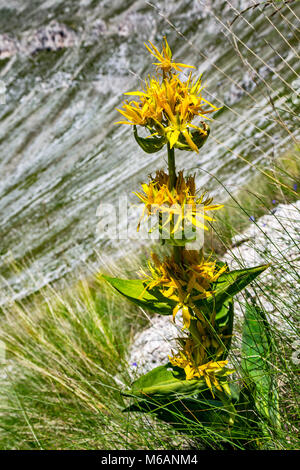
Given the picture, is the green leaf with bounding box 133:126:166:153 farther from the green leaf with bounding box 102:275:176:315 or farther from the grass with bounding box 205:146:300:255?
the green leaf with bounding box 102:275:176:315

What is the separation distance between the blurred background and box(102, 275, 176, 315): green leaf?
734cm

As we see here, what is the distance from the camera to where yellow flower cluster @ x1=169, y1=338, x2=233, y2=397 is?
82.3 inches

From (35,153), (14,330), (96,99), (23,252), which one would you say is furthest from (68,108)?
(14,330)

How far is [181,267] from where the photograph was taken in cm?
202

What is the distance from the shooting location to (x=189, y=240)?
182 cm

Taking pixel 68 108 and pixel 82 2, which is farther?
pixel 82 2

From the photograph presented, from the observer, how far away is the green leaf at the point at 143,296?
2064 mm

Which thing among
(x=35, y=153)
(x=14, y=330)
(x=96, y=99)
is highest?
(x=96, y=99)

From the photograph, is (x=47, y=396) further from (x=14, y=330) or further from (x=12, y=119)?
(x=12, y=119)

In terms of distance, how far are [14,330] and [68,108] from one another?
41.3 metres

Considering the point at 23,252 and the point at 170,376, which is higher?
the point at 23,252

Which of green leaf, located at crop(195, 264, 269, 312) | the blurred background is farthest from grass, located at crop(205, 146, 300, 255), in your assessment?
the blurred background

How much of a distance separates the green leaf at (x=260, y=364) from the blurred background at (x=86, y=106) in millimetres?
6894
